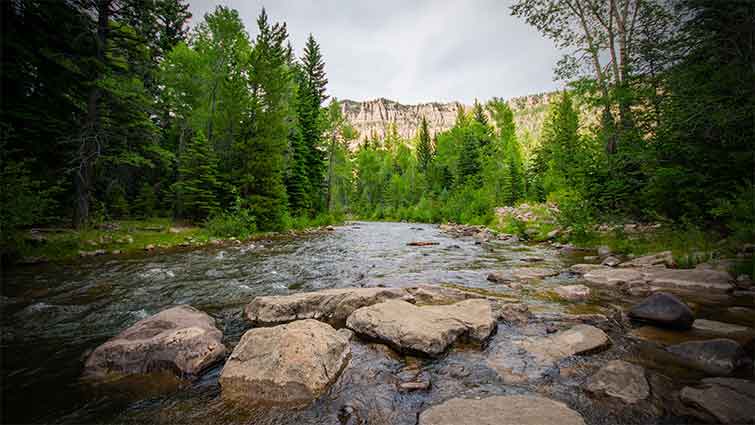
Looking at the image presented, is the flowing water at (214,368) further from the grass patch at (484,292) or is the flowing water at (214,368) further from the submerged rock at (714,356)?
the submerged rock at (714,356)

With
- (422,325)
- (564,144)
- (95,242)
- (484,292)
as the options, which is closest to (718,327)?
(484,292)

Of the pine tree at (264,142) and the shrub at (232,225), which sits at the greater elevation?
the pine tree at (264,142)

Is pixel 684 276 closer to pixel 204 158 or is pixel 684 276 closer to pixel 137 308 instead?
pixel 137 308

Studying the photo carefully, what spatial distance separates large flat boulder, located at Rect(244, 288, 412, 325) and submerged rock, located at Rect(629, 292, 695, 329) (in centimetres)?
368

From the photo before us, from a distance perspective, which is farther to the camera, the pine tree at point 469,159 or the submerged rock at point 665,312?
the pine tree at point 469,159

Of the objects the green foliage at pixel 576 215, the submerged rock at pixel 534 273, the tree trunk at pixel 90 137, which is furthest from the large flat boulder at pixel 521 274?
the tree trunk at pixel 90 137

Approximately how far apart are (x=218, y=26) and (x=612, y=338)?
28.8 meters

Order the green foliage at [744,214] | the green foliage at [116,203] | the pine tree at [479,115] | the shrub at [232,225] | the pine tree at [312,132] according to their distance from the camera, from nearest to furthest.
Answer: the green foliage at [744,214], the shrub at [232,225], the green foliage at [116,203], the pine tree at [312,132], the pine tree at [479,115]

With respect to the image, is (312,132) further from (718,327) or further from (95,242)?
(718,327)

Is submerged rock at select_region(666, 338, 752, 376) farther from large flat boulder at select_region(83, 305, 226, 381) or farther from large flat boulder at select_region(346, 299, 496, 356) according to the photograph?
large flat boulder at select_region(83, 305, 226, 381)

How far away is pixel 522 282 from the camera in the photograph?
6.13m

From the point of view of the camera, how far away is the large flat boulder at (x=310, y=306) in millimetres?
4262

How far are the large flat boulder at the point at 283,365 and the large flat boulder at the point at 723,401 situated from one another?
2.89m

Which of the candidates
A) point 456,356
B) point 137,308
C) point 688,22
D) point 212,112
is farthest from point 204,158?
point 688,22
